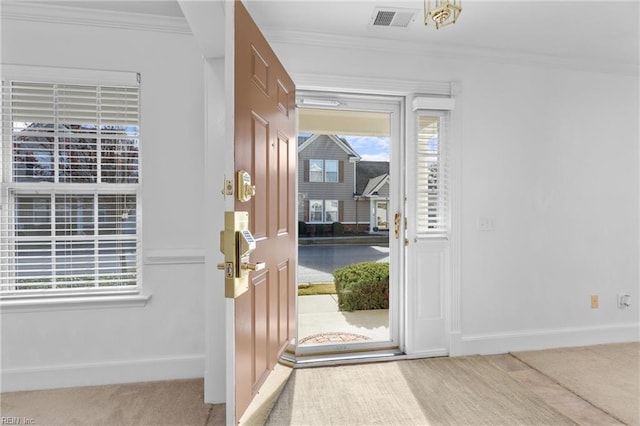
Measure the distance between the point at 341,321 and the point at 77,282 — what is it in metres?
1.94

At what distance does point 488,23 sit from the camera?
2.35 meters

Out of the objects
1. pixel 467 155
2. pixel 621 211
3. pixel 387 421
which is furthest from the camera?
pixel 621 211

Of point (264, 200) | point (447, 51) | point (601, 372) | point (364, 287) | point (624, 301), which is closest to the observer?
point (264, 200)

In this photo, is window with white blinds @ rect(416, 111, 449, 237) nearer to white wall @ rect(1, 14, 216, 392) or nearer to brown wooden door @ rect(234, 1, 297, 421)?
brown wooden door @ rect(234, 1, 297, 421)

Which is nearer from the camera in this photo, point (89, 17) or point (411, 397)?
point (411, 397)

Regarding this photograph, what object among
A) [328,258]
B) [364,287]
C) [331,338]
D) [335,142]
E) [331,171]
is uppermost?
[335,142]

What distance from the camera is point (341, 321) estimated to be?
2.83 metres

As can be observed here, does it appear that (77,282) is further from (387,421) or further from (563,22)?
(563,22)

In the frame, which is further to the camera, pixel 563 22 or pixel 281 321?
pixel 563 22

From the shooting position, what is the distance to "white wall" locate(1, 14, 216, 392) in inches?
87.3

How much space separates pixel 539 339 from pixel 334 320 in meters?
1.74

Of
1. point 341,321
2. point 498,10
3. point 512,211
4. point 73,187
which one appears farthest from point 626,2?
point 73,187

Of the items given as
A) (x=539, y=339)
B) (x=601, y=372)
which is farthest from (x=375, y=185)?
(x=601, y=372)

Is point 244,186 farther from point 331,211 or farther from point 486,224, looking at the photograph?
point 486,224
